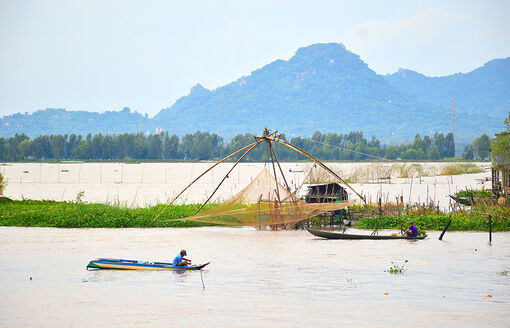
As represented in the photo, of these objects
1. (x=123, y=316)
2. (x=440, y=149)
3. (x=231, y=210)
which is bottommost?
(x=123, y=316)

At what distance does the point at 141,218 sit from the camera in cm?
1733

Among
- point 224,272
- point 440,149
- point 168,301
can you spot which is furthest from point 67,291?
point 440,149

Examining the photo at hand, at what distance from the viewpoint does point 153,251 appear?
13.9 metres

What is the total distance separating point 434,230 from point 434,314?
27.5 ft

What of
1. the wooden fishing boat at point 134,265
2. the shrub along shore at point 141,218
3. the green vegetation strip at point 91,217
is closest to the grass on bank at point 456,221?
the shrub along shore at point 141,218

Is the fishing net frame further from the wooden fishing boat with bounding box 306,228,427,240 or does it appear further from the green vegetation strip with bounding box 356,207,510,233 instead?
the green vegetation strip with bounding box 356,207,510,233

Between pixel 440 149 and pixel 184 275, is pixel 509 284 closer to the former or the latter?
pixel 184 275

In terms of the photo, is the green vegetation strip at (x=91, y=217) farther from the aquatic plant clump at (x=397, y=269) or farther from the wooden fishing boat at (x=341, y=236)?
the aquatic plant clump at (x=397, y=269)

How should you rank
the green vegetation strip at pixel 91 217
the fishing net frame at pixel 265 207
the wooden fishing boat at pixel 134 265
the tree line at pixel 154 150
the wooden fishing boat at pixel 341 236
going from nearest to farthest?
the wooden fishing boat at pixel 134 265 < the wooden fishing boat at pixel 341 236 < the fishing net frame at pixel 265 207 < the green vegetation strip at pixel 91 217 < the tree line at pixel 154 150

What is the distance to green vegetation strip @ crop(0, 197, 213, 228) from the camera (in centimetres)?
1700

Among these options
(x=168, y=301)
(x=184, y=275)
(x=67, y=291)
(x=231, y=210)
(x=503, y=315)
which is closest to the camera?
(x=503, y=315)

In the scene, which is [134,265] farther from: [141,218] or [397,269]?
[141,218]

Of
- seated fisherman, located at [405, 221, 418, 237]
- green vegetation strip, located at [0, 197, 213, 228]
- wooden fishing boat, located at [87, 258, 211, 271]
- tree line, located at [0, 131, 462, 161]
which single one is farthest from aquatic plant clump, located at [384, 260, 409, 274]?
tree line, located at [0, 131, 462, 161]

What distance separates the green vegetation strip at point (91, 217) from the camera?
17.0 meters
